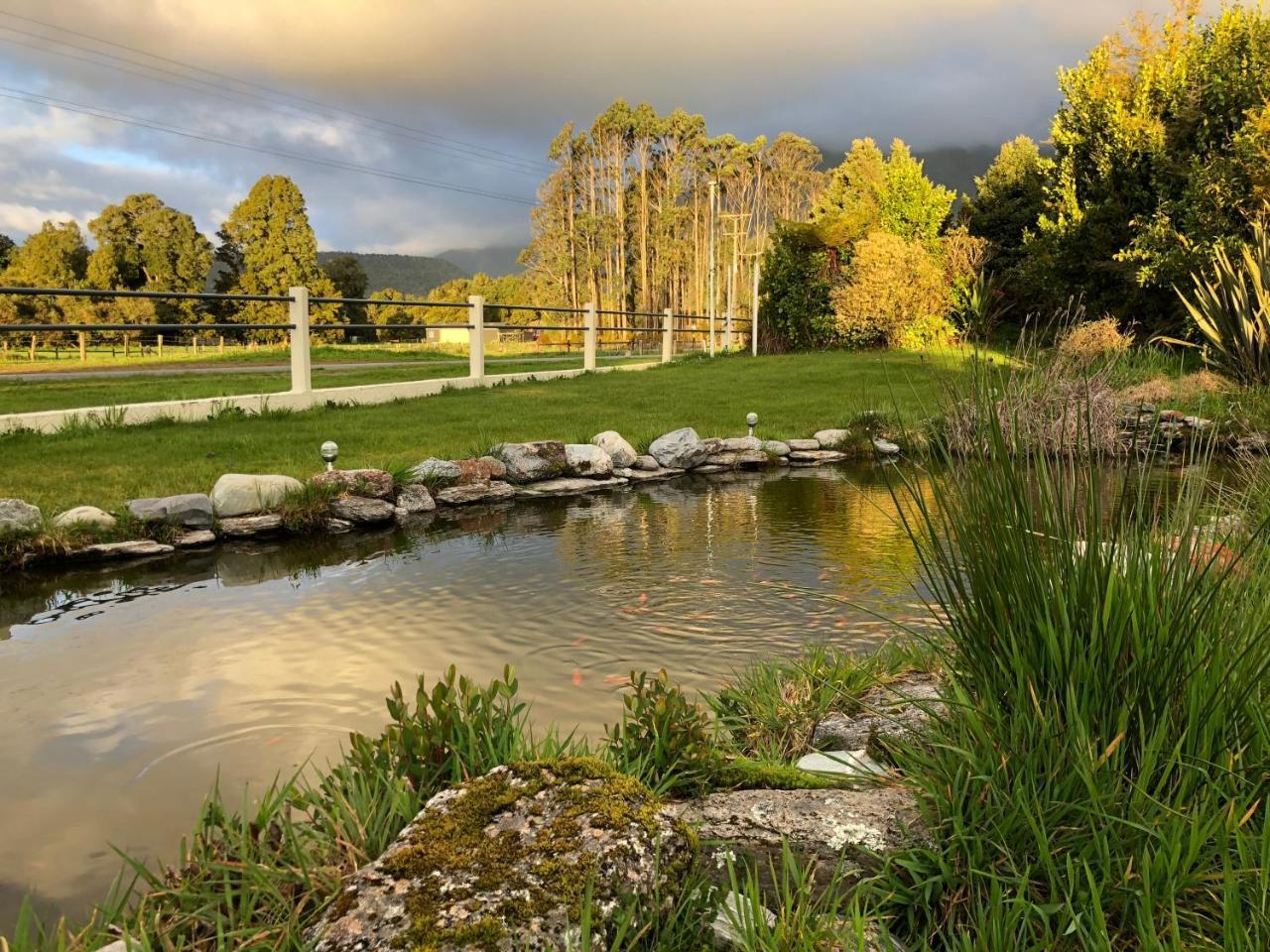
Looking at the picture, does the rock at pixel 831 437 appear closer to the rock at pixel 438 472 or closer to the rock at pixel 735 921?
the rock at pixel 438 472

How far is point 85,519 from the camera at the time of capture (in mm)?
4977

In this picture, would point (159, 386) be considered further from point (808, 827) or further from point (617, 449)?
point (808, 827)

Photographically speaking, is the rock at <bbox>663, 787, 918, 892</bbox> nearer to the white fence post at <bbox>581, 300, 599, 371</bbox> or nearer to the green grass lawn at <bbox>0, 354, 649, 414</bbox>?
the green grass lawn at <bbox>0, 354, 649, 414</bbox>

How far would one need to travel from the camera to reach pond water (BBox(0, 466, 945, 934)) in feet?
8.25

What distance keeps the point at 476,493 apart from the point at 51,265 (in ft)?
139

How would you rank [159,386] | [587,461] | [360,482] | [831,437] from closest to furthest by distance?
[360,482] → [587,461] → [831,437] → [159,386]

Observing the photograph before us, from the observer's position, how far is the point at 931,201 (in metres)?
25.2

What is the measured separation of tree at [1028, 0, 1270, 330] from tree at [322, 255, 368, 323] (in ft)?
123

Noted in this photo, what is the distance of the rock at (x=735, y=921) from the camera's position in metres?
1.35

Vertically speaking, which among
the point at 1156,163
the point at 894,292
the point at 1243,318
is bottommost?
the point at 1243,318

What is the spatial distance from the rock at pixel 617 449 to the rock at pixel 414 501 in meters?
1.89

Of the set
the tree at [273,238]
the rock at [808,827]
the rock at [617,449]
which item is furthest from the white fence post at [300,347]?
the tree at [273,238]

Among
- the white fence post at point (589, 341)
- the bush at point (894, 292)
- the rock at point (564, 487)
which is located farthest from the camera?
the bush at point (894, 292)

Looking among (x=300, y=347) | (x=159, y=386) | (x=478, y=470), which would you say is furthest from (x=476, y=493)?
(x=159, y=386)
